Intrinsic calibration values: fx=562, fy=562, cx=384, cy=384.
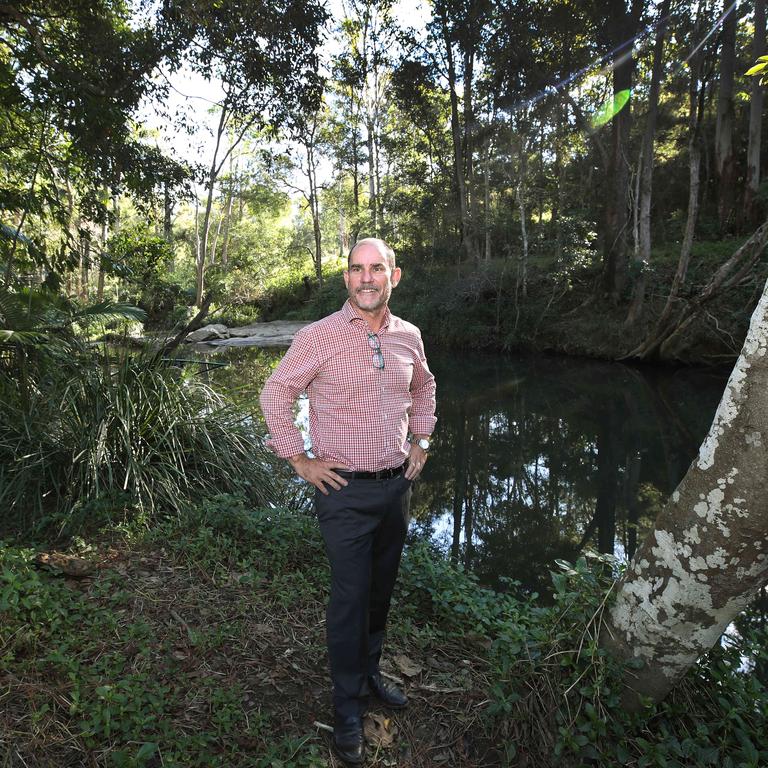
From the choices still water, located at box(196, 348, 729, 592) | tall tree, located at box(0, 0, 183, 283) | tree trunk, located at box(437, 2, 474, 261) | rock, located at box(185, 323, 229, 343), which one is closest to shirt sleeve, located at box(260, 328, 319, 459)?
still water, located at box(196, 348, 729, 592)

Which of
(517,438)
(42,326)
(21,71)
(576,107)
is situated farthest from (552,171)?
(42,326)

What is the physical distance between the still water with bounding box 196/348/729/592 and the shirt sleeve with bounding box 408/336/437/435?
Result: 2.50m

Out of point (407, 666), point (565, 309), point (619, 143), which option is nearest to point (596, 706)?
point (407, 666)

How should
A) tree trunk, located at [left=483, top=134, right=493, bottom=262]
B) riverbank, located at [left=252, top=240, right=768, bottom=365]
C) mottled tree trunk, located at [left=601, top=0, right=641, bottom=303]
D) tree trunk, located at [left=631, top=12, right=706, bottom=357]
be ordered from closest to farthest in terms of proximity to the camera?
tree trunk, located at [left=631, top=12, right=706, bottom=357], riverbank, located at [left=252, top=240, right=768, bottom=365], mottled tree trunk, located at [left=601, top=0, right=641, bottom=303], tree trunk, located at [left=483, top=134, right=493, bottom=262]

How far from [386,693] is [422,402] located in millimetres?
1143

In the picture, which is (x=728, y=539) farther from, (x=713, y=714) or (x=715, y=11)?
(x=715, y=11)

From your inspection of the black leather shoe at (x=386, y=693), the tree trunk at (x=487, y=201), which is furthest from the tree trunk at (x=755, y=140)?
the black leather shoe at (x=386, y=693)

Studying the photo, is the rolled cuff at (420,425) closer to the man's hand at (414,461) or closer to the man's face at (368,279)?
the man's hand at (414,461)

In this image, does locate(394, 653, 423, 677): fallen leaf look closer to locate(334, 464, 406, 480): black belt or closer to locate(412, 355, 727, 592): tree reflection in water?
locate(334, 464, 406, 480): black belt

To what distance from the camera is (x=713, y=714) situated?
179 cm

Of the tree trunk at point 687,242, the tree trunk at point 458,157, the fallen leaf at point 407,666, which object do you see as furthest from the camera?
Answer: the tree trunk at point 458,157

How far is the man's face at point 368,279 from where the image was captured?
77.2 inches

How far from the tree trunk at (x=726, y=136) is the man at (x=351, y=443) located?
690 inches

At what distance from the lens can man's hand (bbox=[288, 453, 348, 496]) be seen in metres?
1.89
